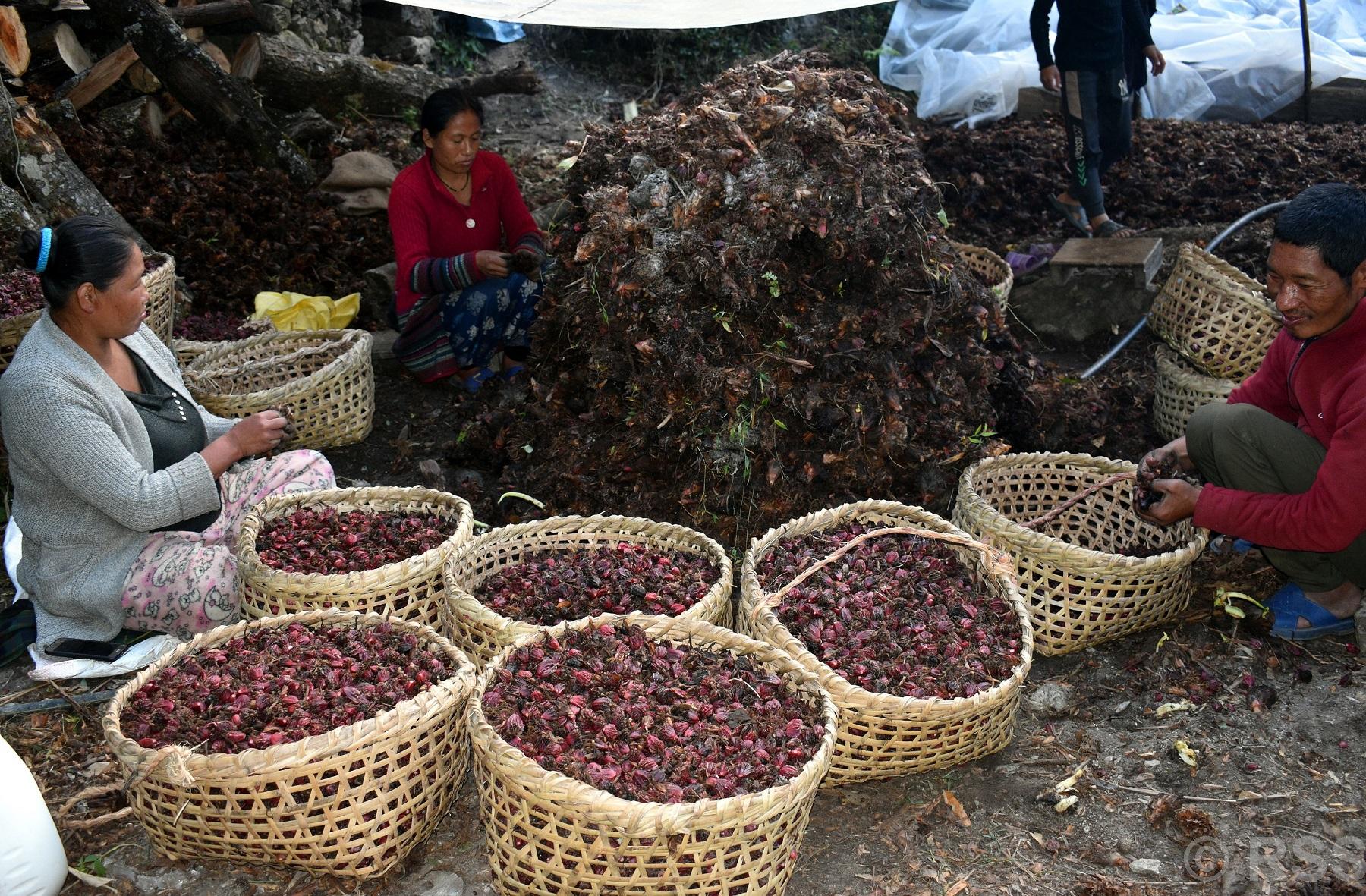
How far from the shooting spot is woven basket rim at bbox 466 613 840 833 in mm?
1991

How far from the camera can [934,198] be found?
3.63m

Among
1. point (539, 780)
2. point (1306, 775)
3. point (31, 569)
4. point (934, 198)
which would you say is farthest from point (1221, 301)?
point (31, 569)

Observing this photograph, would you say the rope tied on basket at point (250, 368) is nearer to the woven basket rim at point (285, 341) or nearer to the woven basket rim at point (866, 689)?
the woven basket rim at point (285, 341)

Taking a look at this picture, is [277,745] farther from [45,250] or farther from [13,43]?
[13,43]

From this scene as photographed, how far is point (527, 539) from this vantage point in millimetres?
3193

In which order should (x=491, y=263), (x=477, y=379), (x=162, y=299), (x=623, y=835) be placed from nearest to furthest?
(x=623, y=835) → (x=162, y=299) → (x=491, y=263) → (x=477, y=379)

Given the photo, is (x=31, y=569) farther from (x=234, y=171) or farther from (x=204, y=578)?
(x=234, y=171)

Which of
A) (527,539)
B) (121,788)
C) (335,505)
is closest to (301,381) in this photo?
(335,505)

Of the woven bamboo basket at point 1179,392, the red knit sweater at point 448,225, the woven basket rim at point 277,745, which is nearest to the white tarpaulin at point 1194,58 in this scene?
the woven bamboo basket at point 1179,392

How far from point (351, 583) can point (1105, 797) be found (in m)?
2.05

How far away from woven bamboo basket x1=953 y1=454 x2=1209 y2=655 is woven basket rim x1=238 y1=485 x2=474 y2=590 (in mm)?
1614

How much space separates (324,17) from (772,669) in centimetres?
754

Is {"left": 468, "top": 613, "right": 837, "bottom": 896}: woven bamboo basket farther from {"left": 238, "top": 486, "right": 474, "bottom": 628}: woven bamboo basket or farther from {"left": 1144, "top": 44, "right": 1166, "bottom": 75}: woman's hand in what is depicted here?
{"left": 1144, "top": 44, "right": 1166, "bottom": 75}: woman's hand

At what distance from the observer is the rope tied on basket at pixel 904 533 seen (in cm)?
275
